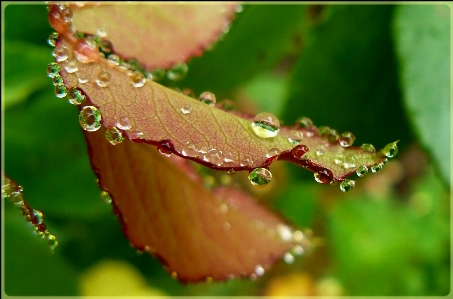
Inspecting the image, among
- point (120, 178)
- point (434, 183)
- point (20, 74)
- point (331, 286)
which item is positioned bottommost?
point (331, 286)

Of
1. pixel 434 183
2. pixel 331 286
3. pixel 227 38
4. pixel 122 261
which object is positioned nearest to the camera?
pixel 227 38

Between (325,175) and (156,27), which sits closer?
(325,175)

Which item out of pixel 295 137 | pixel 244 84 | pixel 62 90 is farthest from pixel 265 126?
pixel 244 84

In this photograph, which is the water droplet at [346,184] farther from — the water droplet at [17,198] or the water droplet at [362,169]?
the water droplet at [17,198]

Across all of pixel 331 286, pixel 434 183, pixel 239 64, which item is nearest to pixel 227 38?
pixel 239 64

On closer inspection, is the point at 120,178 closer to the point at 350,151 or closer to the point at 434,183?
the point at 350,151

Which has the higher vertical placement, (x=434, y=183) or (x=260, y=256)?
(x=260, y=256)

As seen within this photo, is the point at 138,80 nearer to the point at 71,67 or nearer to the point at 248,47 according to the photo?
the point at 71,67

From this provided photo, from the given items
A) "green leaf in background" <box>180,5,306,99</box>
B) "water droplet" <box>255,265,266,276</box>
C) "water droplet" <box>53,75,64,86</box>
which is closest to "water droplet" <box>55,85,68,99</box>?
"water droplet" <box>53,75,64,86</box>
